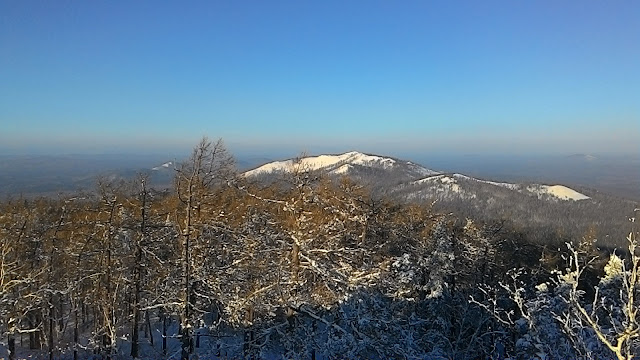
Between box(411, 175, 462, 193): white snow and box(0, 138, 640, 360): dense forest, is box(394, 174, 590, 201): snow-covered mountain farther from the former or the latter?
box(0, 138, 640, 360): dense forest

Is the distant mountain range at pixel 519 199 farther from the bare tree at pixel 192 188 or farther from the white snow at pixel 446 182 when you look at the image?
the bare tree at pixel 192 188

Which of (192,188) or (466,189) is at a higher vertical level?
(192,188)

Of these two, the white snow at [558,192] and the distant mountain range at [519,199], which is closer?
the distant mountain range at [519,199]

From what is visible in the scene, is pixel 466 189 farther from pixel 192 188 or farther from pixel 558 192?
pixel 192 188

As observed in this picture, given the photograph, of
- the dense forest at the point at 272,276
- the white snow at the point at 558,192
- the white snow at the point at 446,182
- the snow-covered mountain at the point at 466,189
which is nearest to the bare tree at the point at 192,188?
the dense forest at the point at 272,276

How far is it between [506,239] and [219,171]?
23.9 metres

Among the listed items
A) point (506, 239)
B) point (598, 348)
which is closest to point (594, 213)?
point (506, 239)

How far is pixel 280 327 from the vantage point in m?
12.1

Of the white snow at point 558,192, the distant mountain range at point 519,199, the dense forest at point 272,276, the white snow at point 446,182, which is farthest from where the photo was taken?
the white snow at point 558,192

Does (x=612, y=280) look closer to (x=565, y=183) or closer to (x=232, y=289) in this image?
(x=232, y=289)

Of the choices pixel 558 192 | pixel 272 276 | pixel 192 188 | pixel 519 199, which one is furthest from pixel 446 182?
pixel 192 188

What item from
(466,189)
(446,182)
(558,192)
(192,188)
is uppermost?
(192,188)

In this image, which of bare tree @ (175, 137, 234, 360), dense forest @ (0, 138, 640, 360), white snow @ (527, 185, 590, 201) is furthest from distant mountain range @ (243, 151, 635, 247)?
bare tree @ (175, 137, 234, 360)

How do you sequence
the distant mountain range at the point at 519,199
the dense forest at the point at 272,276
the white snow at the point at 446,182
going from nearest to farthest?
1. the dense forest at the point at 272,276
2. the distant mountain range at the point at 519,199
3. the white snow at the point at 446,182
